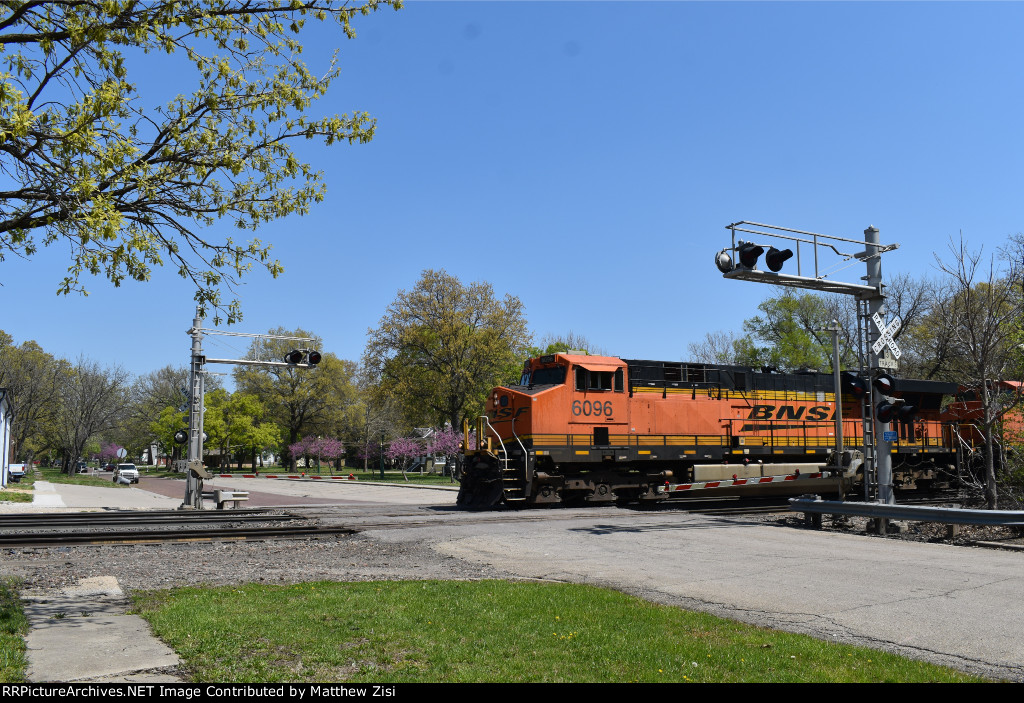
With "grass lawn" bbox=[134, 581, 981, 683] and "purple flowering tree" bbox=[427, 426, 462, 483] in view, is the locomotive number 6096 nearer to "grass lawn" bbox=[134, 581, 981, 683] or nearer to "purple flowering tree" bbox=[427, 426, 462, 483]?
"grass lawn" bbox=[134, 581, 981, 683]

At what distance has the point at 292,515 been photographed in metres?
18.6

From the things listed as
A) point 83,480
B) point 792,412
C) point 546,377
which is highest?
point 546,377

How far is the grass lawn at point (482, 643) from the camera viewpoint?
5207mm

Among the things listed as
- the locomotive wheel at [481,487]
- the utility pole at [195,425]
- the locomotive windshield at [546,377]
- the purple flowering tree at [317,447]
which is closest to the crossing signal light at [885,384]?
the locomotive windshield at [546,377]

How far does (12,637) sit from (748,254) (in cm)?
1211

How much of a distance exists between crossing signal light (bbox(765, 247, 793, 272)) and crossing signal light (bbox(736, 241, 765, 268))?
17.1 inches

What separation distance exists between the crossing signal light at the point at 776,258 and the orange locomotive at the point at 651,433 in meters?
6.86

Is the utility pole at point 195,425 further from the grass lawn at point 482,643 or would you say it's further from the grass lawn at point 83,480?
the grass lawn at point 83,480

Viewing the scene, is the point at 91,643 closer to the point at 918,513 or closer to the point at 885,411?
the point at 918,513

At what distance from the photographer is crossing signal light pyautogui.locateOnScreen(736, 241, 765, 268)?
13.5 m

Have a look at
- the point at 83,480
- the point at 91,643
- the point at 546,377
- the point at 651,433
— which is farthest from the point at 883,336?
the point at 83,480

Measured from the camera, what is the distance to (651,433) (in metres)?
21.4
